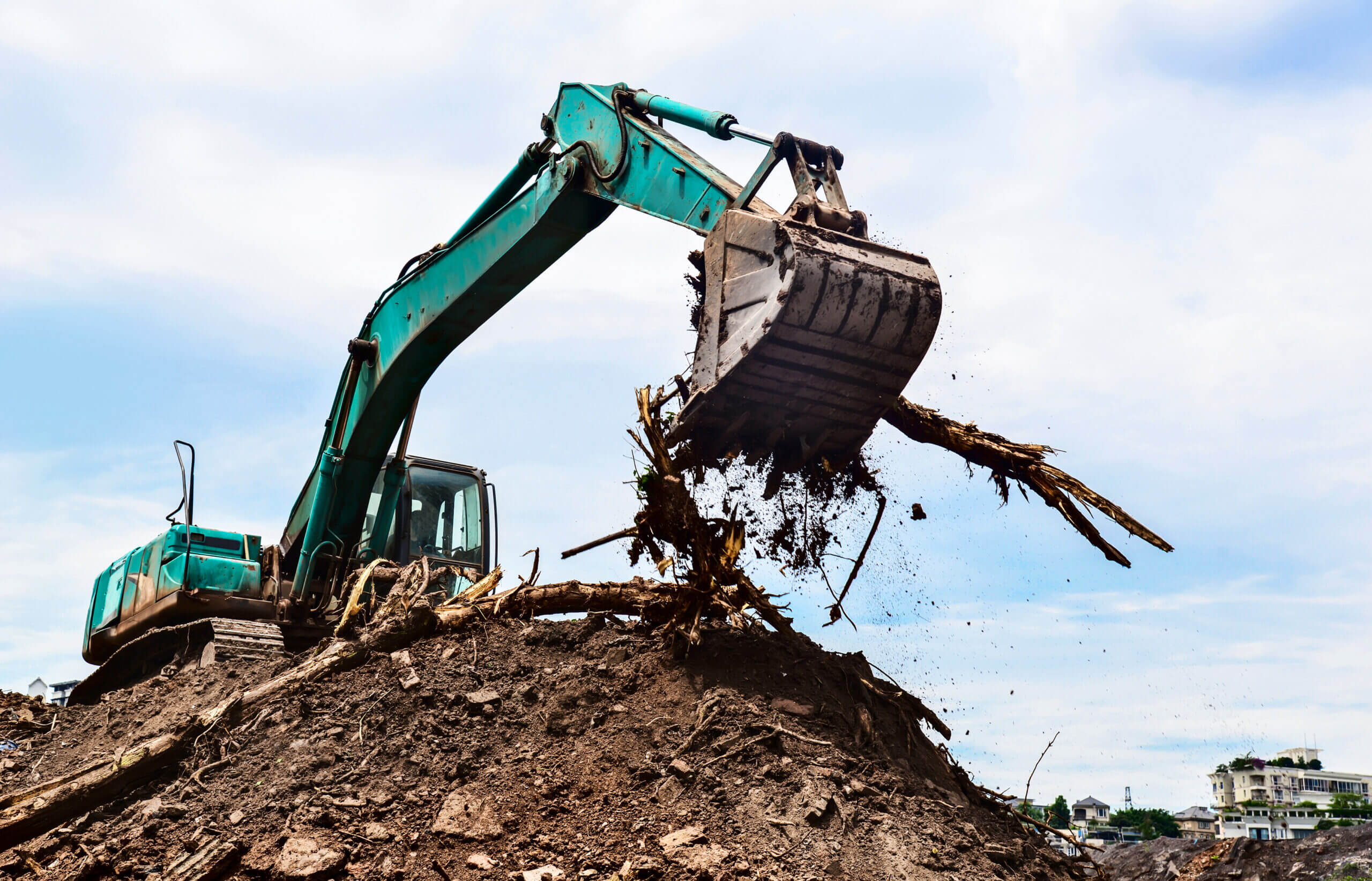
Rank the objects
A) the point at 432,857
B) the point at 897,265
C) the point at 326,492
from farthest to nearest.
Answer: the point at 326,492 → the point at 897,265 → the point at 432,857

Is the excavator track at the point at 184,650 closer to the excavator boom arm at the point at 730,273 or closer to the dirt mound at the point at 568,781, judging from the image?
the dirt mound at the point at 568,781

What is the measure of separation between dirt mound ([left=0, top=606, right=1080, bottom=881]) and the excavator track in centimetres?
154

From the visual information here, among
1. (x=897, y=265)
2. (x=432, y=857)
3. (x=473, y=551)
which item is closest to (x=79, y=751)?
(x=473, y=551)

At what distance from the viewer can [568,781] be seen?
479cm

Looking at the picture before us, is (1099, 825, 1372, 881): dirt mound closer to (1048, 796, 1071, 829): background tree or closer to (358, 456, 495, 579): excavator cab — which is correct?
(1048, 796, 1071, 829): background tree

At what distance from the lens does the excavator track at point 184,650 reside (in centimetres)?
771

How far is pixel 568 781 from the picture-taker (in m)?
4.79

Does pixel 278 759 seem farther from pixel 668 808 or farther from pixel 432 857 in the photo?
pixel 668 808

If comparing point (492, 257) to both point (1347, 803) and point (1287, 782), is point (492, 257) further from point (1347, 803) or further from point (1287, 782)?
point (1287, 782)

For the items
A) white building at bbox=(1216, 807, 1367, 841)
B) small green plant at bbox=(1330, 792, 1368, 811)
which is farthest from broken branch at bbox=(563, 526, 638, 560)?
small green plant at bbox=(1330, 792, 1368, 811)

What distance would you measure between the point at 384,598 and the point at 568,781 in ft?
10.2

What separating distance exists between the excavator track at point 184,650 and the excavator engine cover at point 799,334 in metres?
3.81

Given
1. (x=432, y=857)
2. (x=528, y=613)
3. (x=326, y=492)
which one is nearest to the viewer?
(x=432, y=857)

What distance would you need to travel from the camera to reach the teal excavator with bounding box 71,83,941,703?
467cm
